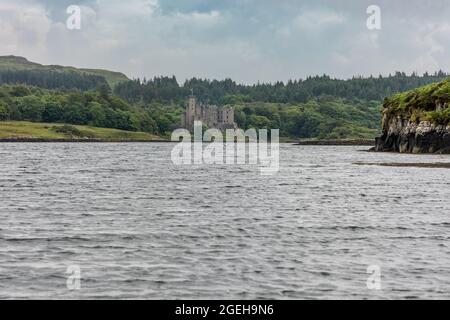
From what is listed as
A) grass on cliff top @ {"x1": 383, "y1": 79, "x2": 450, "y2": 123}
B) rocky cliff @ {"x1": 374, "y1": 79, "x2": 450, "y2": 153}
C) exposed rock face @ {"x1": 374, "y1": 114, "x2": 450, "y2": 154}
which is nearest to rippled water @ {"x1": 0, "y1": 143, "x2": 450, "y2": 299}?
exposed rock face @ {"x1": 374, "y1": 114, "x2": 450, "y2": 154}

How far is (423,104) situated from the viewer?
17650 cm

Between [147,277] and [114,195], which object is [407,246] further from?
[114,195]

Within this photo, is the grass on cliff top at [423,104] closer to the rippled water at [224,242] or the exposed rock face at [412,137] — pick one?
the exposed rock face at [412,137]

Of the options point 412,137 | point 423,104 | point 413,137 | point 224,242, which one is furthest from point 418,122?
point 224,242

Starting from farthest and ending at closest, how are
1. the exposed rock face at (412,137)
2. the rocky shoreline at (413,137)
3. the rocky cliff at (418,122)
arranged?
the rocky cliff at (418,122) < the exposed rock face at (412,137) < the rocky shoreline at (413,137)

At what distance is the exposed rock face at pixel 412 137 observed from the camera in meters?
159

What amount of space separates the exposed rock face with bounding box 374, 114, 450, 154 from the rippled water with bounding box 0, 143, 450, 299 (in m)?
92.0

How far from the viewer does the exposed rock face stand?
159 metres

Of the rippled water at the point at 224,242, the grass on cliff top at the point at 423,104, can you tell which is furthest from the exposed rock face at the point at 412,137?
the rippled water at the point at 224,242

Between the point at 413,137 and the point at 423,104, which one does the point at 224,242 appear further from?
the point at 423,104

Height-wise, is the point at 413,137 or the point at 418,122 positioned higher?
the point at 418,122

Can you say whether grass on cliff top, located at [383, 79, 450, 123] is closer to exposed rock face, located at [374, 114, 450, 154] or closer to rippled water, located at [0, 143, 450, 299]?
exposed rock face, located at [374, 114, 450, 154]

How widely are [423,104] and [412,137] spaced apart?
9.88 metres

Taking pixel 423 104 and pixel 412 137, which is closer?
pixel 412 137
